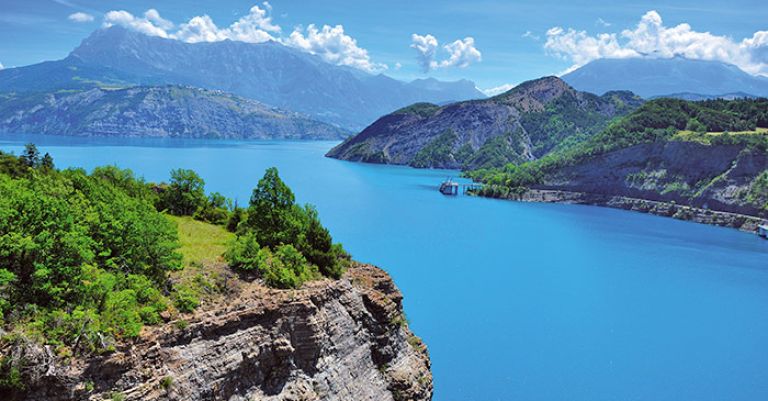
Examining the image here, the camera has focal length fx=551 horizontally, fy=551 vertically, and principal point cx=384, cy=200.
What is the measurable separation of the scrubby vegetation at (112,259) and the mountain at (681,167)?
484 feet

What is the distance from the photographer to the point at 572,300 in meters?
76.2

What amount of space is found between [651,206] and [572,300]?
107m

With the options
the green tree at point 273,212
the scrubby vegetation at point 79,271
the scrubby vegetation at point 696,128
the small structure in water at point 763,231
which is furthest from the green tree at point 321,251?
the scrubby vegetation at point 696,128

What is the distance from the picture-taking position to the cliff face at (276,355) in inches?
821

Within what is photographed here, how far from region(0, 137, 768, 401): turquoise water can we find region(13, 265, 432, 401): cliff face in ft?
52.4

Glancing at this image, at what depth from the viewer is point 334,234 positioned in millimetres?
104062

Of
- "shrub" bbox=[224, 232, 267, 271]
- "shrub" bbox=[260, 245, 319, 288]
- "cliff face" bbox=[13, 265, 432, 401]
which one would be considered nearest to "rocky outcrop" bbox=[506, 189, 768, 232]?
"cliff face" bbox=[13, 265, 432, 401]

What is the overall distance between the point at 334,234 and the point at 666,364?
61950mm

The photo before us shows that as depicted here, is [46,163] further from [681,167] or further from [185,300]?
[681,167]

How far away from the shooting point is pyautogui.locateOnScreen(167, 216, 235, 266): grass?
31.3 metres

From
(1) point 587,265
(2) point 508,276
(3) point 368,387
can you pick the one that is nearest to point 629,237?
(1) point 587,265

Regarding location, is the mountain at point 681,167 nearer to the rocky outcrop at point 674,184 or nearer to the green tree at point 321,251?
the rocky outcrop at point 674,184

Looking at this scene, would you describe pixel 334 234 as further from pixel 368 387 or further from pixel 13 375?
pixel 13 375

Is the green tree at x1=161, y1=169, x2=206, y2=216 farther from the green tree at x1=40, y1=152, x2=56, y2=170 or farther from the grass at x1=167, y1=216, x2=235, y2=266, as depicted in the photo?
the green tree at x1=40, y1=152, x2=56, y2=170
